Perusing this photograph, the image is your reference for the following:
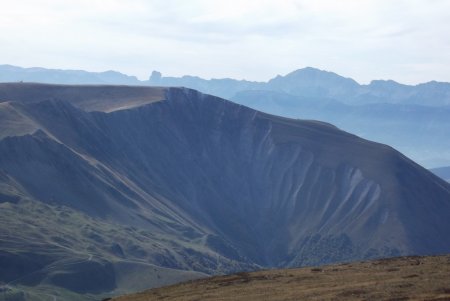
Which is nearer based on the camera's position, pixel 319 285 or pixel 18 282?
pixel 319 285

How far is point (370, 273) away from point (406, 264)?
5.57 m

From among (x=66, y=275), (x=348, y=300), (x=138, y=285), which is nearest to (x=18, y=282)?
(x=66, y=275)

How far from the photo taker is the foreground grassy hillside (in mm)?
65125

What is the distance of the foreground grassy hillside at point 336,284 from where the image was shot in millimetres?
65125

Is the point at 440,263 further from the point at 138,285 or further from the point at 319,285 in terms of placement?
the point at 138,285

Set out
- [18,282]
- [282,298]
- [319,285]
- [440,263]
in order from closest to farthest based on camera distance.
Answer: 1. [282,298]
2. [319,285]
3. [440,263]
4. [18,282]

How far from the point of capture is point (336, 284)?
72.4 metres

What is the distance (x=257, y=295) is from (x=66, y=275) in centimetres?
13461

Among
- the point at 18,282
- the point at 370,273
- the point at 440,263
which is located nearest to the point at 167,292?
the point at 370,273

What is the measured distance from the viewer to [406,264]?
80938mm

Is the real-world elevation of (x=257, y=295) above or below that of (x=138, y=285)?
above

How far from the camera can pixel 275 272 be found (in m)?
87.1

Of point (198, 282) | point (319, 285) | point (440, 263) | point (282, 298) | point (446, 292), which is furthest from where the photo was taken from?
point (198, 282)

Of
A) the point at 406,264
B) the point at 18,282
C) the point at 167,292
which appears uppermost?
the point at 406,264
